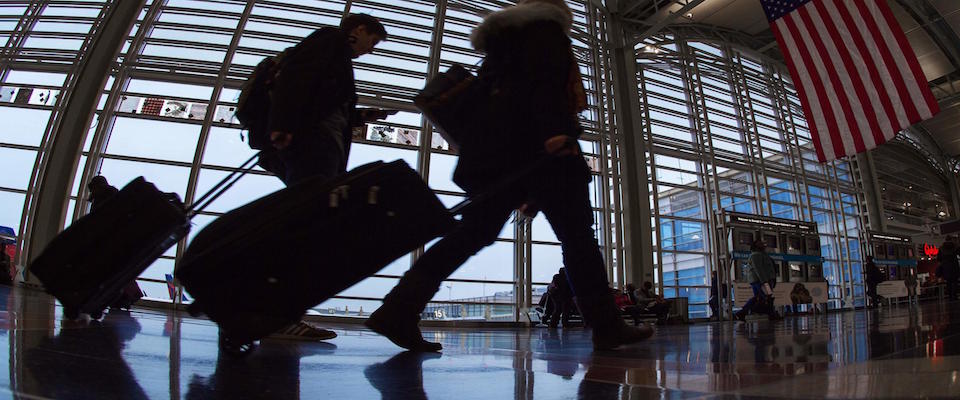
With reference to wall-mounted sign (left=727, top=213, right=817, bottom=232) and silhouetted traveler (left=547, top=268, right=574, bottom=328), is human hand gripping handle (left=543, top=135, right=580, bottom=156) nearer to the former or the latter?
silhouetted traveler (left=547, top=268, right=574, bottom=328)

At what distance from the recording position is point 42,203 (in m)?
9.93

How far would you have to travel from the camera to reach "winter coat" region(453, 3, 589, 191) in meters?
1.90

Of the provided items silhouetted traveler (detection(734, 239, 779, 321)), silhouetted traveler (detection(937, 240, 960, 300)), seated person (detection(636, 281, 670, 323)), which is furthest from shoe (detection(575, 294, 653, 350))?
silhouetted traveler (detection(937, 240, 960, 300))

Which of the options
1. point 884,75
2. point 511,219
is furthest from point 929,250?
point 511,219

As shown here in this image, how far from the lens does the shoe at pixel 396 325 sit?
1.75m

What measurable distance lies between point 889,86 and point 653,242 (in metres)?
7.92

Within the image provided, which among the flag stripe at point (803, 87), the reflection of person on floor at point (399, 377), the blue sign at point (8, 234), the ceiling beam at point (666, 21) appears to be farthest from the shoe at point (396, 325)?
the ceiling beam at point (666, 21)

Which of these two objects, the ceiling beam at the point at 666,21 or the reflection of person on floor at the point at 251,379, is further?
the ceiling beam at the point at 666,21

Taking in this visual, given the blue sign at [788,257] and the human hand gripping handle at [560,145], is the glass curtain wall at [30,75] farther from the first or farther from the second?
the blue sign at [788,257]

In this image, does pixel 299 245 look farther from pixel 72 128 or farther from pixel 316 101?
pixel 72 128

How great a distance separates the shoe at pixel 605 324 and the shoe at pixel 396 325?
28.0 inches

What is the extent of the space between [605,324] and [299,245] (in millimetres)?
1319

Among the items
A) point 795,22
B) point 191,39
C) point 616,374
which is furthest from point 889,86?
point 191,39

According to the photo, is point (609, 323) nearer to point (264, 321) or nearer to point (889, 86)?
point (264, 321)
